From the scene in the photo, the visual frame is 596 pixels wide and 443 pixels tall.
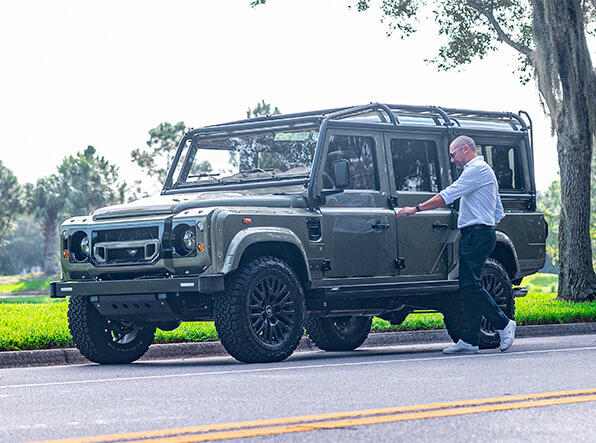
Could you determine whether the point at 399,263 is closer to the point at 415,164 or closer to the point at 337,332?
the point at 415,164

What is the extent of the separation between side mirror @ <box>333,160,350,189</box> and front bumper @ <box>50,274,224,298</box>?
161 cm

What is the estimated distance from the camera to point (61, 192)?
270 ft

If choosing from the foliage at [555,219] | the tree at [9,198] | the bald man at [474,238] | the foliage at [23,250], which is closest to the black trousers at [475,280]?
the bald man at [474,238]

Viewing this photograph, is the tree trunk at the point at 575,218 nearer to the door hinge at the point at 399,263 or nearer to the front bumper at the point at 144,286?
the door hinge at the point at 399,263

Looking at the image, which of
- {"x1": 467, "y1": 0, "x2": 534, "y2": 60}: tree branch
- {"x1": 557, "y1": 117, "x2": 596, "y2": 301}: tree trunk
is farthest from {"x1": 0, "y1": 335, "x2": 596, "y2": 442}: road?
{"x1": 467, "y1": 0, "x2": 534, "y2": 60}: tree branch

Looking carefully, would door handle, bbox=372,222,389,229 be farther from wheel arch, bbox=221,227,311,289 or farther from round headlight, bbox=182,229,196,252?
round headlight, bbox=182,229,196,252

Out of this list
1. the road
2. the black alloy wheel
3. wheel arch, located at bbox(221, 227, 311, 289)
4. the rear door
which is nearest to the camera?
the road

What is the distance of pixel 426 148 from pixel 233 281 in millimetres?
3156

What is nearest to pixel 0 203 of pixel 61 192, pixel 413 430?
pixel 61 192

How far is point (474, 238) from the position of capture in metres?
10.5

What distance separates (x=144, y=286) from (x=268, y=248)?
1.22 m

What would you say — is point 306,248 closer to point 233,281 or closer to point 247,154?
point 233,281

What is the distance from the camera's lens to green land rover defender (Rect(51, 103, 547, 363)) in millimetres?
9453

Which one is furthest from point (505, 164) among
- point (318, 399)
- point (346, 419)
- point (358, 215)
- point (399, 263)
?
point (346, 419)
